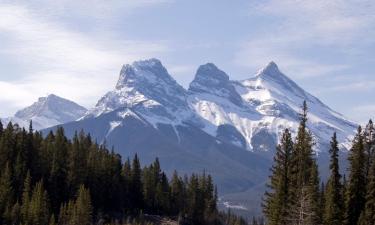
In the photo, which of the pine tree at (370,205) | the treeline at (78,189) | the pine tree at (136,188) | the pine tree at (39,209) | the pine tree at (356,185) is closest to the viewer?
the pine tree at (370,205)

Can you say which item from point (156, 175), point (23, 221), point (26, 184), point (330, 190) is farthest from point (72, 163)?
point (330, 190)

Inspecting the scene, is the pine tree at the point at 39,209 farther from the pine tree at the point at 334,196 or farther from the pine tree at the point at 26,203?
the pine tree at the point at 334,196

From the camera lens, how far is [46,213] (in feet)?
384

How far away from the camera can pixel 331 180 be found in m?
87.2

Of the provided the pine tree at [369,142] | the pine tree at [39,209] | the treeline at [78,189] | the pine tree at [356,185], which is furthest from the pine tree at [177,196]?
the pine tree at [369,142]

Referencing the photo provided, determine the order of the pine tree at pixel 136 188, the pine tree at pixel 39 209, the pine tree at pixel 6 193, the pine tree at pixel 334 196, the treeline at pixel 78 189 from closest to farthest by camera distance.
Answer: the pine tree at pixel 334 196 < the pine tree at pixel 39 209 < the pine tree at pixel 6 193 < the treeline at pixel 78 189 < the pine tree at pixel 136 188

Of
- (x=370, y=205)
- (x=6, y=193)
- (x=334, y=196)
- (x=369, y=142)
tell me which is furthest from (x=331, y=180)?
(x=6, y=193)

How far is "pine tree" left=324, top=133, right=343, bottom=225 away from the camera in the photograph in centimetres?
8319

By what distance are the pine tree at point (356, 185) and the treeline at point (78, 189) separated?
1923 inches

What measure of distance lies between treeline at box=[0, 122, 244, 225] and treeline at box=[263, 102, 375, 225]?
4729cm

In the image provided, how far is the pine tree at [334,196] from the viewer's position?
273 ft

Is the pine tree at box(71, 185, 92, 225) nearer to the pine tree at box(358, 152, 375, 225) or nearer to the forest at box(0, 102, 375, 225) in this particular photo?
the forest at box(0, 102, 375, 225)

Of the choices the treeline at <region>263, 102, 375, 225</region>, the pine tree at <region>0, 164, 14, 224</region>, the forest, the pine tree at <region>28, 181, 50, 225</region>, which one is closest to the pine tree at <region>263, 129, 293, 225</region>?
the treeline at <region>263, 102, 375, 225</region>

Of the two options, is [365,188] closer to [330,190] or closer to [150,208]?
[330,190]
